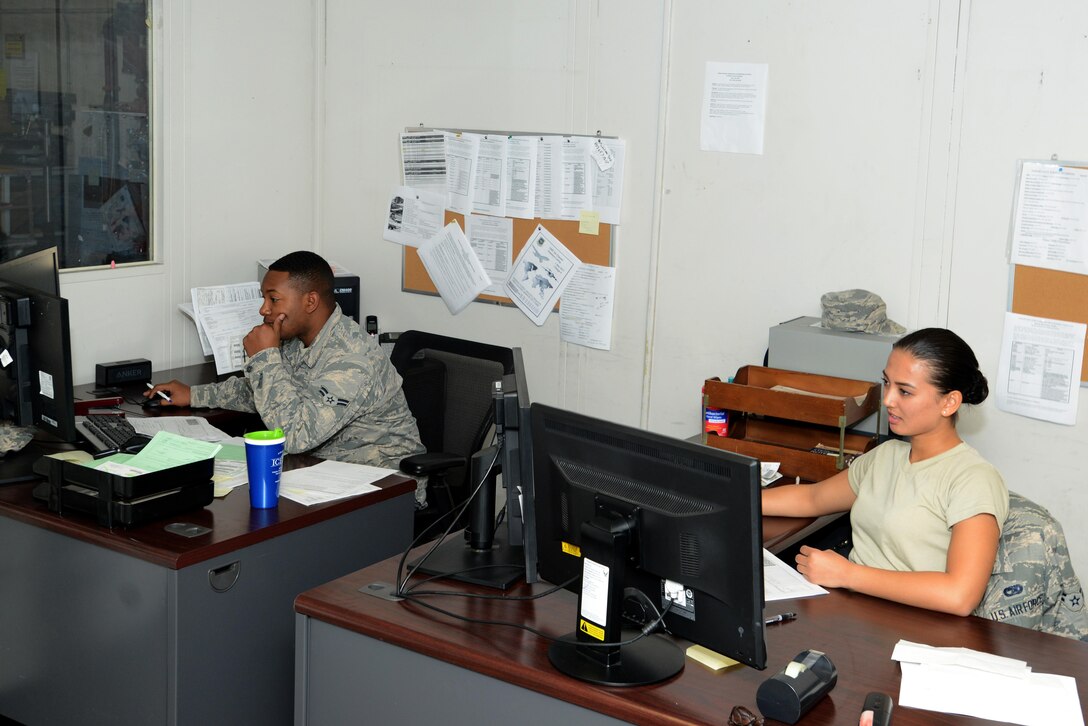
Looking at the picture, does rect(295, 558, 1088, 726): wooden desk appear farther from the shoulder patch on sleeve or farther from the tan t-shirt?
the shoulder patch on sleeve

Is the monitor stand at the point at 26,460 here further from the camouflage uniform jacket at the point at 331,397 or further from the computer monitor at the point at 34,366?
the camouflage uniform jacket at the point at 331,397

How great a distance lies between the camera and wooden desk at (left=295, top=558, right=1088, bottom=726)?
172 centimetres

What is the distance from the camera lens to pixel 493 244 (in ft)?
13.0

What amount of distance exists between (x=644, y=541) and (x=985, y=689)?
0.60 metres

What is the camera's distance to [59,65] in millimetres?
3451

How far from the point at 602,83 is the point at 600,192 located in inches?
14.4

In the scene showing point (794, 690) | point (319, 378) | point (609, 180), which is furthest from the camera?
point (609, 180)

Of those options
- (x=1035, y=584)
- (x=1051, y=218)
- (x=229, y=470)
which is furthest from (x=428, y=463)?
(x=1051, y=218)

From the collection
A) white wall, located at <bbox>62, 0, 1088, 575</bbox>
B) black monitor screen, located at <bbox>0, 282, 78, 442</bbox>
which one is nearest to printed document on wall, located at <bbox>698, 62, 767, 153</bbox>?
white wall, located at <bbox>62, 0, 1088, 575</bbox>

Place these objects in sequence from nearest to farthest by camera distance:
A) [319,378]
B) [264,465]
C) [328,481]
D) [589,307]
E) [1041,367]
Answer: [264,465] → [328,481] → [1041,367] → [319,378] → [589,307]

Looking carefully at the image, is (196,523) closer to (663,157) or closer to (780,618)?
(780,618)

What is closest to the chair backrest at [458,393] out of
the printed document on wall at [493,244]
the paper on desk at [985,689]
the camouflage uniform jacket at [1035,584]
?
the printed document on wall at [493,244]

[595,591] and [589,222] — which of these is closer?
[595,591]

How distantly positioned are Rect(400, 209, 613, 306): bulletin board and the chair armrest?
98 cm
